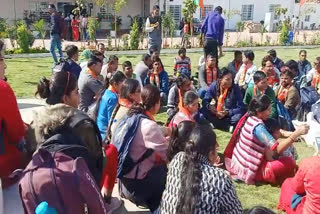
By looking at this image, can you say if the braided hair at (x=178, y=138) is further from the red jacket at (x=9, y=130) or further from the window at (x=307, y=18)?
the window at (x=307, y=18)

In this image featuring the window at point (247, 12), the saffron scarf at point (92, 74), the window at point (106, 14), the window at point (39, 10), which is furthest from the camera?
the window at point (247, 12)

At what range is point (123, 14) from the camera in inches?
1100

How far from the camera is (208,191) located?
2.53m

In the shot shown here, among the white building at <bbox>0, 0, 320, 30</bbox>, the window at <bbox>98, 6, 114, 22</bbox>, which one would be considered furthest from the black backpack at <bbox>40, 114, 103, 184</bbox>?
the window at <bbox>98, 6, 114, 22</bbox>

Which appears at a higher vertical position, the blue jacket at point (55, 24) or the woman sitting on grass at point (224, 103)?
the blue jacket at point (55, 24)

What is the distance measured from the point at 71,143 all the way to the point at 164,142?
50.7 inches

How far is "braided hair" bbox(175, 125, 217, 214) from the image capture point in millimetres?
2484

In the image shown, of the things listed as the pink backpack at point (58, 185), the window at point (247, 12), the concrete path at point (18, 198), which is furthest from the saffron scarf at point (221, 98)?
the window at point (247, 12)

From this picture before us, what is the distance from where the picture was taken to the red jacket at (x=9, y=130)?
2770 millimetres

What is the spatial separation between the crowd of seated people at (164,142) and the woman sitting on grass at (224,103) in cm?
2

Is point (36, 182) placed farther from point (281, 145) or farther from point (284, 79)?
point (284, 79)

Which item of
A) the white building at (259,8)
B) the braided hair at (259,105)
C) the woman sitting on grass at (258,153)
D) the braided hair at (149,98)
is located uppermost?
the white building at (259,8)

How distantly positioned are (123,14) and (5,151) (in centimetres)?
2595

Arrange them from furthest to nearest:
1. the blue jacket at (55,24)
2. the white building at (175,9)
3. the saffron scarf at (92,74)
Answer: the white building at (175,9), the blue jacket at (55,24), the saffron scarf at (92,74)
